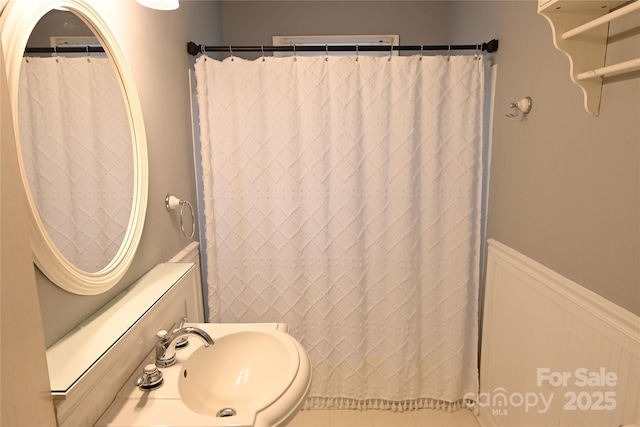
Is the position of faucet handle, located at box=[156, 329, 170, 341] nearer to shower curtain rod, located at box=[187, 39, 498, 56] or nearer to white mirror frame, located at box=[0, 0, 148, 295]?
white mirror frame, located at box=[0, 0, 148, 295]

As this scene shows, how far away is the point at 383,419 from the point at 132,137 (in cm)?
186

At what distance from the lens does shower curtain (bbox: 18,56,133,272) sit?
0.88 meters

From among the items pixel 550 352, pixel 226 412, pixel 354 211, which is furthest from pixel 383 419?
pixel 226 412

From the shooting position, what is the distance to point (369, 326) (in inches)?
81.7

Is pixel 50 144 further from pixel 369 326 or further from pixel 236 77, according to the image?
pixel 369 326

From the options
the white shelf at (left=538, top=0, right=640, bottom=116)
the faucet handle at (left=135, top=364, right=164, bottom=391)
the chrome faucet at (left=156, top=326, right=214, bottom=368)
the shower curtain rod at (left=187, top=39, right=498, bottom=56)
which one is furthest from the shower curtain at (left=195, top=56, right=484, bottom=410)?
the faucet handle at (left=135, top=364, right=164, bottom=391)

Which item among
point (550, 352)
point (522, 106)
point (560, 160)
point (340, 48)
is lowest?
point (550, 352)

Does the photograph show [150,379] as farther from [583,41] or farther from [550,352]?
[583,41]

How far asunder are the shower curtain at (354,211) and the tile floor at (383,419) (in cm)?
7

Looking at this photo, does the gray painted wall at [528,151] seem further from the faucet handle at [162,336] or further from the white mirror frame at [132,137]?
the faucet handle at [162,336]

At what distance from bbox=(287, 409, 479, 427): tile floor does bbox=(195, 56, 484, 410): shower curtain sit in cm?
7

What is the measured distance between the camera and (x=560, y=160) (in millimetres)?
1379

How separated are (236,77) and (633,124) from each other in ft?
5.04

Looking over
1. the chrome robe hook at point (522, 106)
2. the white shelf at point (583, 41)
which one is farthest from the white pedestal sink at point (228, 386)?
the chrome robe hook at point (522, 106)
